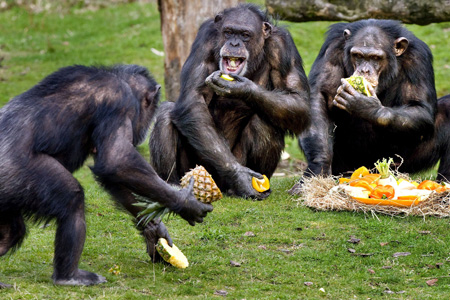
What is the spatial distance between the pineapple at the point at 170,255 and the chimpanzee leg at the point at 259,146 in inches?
97.1

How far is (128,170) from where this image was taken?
15.1ft

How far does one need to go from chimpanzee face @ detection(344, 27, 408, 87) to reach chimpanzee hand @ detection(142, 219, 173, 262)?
3.28 meters

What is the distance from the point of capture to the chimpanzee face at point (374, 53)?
7410 mm

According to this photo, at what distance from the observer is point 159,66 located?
15.1m

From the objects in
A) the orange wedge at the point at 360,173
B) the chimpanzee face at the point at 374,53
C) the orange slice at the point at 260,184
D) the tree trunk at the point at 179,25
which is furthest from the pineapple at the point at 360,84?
the tree trunk at the point at 179,25

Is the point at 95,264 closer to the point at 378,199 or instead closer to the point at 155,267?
the point at 155,267

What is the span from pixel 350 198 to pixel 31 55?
1174 centimetres

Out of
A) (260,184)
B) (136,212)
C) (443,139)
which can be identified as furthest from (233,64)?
(443,139)

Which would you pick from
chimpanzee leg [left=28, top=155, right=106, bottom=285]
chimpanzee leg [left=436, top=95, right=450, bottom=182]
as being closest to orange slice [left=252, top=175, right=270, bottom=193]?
chimpanzee leg [left=436, top=95, right=450, bottom=182]

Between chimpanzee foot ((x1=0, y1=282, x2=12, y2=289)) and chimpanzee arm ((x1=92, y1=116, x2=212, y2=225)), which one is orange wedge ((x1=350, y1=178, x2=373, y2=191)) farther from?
chimpanzee foot ((x1=0, y1=282, x2=12, y2=289))

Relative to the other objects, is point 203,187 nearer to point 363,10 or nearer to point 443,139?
point 443,139

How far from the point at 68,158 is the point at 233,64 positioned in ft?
8.95

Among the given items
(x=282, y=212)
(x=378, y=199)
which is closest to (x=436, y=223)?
(x=378, y=199)

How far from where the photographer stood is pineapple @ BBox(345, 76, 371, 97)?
7.20m
